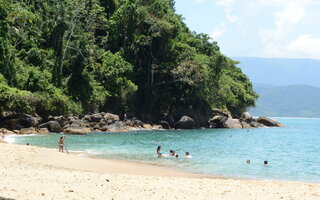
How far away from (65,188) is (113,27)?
1960 inches

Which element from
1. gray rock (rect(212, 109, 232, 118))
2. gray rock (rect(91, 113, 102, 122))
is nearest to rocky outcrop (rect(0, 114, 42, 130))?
gray rock (rect(91, 113, 102, 122))

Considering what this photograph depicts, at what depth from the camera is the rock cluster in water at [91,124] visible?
38312 mm

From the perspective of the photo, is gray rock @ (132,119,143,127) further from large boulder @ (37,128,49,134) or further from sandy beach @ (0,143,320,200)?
sandy beach @ (0,143,320,200)

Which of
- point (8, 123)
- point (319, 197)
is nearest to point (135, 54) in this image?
point (8, 123)

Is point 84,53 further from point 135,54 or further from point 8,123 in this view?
point 8,123

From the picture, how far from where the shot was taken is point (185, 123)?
58.5m

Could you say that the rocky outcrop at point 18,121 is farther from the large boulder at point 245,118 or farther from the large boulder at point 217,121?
the large boulder at point 245,118

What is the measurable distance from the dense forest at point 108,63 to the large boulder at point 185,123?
107 inches

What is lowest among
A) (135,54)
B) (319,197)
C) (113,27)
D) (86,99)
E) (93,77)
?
(319,197)

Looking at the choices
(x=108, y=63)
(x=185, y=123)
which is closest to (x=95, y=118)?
(x=108, y=63)

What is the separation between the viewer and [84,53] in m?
51.4

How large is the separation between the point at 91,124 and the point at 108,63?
447 inches

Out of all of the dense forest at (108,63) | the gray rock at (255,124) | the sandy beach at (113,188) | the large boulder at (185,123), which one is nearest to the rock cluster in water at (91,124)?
the large boulder at (185,123)

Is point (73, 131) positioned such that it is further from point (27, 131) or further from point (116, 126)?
point (116, 126)
